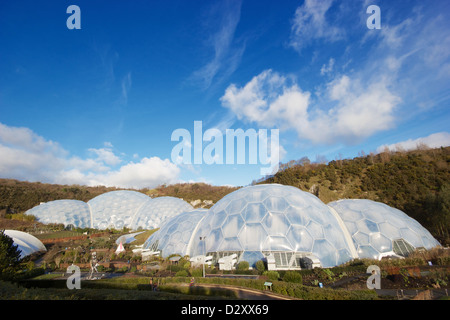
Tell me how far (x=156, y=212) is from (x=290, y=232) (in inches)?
1389

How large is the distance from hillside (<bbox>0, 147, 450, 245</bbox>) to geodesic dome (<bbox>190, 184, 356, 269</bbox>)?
50.9ft

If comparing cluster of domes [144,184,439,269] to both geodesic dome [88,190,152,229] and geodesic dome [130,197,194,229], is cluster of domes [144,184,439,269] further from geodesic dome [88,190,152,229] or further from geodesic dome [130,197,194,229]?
geodesic dome [88,190,152,229]

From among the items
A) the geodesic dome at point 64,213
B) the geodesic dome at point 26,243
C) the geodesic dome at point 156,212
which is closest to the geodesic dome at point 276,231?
the geodesic dome at point 26,243

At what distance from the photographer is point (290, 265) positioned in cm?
1566

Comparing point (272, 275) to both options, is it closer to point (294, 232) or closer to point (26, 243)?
point (294, 232)

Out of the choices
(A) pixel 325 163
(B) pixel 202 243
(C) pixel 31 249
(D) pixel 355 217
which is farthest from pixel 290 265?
(A) pixel 325 163

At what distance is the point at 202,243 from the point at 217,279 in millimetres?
6306

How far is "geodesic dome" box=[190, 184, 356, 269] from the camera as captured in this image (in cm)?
1628

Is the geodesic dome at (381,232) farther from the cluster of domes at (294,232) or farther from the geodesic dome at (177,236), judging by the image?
the geodesic dome at (177,236)

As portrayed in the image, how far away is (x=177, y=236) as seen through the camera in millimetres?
22641

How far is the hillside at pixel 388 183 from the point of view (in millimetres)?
27847

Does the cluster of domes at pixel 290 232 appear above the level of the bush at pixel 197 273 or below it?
above

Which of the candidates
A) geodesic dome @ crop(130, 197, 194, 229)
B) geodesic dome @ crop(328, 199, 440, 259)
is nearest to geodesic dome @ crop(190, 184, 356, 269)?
geodesic dome @ crop(328, 199, 440, 259)
